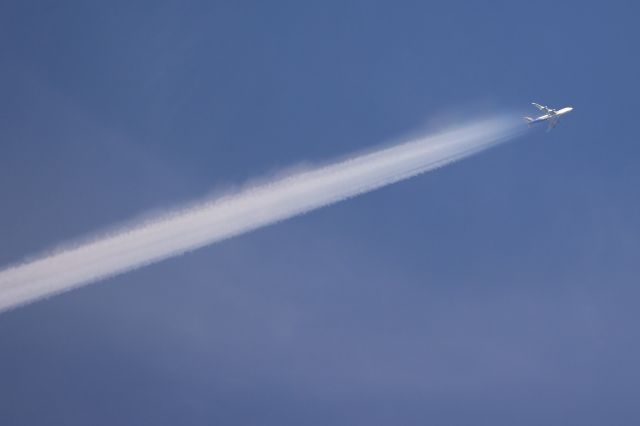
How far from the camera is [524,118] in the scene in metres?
57.5

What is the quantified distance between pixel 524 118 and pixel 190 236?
28249 millimetres

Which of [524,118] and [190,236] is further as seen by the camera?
[524,118]

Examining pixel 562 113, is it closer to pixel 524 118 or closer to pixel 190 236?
pixel 524 118

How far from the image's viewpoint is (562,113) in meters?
57.3

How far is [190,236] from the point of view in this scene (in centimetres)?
5244

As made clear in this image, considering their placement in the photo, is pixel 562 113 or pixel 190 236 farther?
pixel 562 113

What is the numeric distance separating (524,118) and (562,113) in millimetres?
3028

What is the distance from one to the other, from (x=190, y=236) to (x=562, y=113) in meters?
31.1

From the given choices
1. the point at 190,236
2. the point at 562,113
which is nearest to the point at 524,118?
the point at 562,113

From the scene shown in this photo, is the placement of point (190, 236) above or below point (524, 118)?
below

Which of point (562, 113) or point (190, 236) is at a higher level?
point (562, 113)
